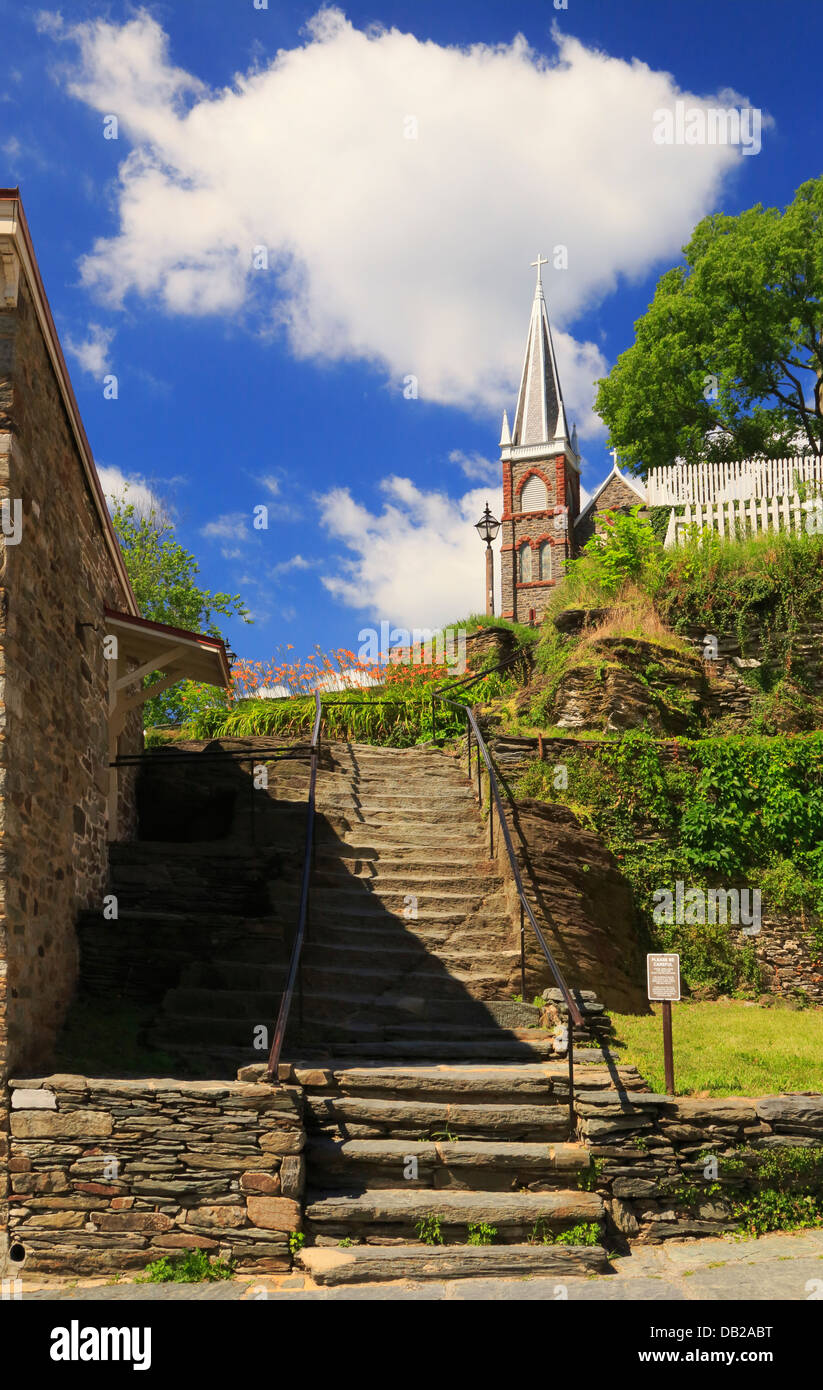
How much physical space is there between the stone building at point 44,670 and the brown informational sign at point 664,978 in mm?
4164

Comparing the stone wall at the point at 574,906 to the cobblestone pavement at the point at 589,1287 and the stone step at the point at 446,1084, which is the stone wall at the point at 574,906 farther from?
the cobblestone pavement at the point at 589,1287

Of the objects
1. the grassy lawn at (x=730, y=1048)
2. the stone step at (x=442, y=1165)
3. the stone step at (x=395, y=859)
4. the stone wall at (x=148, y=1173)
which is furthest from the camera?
the stone step at (x=395, y=859)

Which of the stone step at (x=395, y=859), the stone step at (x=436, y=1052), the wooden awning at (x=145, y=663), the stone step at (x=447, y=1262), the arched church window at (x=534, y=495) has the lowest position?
the stone step at (x=447, y=1262)

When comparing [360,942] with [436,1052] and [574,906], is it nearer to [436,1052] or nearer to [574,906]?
[436,1052]

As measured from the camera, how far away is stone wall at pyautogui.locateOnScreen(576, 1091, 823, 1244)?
6.20 metres

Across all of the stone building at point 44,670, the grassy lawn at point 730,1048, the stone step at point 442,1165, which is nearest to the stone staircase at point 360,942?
the grassy lawn at point 730,1048

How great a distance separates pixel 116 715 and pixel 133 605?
7.22ft

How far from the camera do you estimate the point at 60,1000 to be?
7.22 metres

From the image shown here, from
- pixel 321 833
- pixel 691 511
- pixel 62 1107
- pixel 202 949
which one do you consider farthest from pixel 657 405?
pixel 62 1107

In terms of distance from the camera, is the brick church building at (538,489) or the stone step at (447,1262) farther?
the brick church building at (538,489)

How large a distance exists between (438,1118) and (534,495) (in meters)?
40.0

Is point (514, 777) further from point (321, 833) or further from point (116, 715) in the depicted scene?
point (116, 715)

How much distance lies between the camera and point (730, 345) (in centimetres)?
2428

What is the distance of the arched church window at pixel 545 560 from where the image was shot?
41812mm
